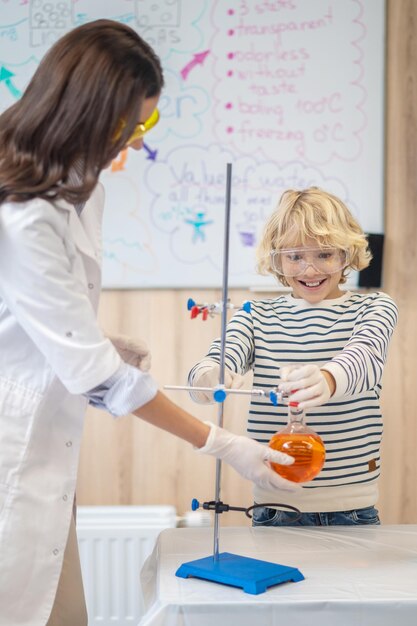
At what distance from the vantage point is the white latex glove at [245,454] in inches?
49.0

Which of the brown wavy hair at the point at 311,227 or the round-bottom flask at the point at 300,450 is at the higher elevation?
the brown wavy hair at the point at 311,227

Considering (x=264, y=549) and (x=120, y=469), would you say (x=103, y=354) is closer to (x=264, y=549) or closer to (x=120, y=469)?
(x=264, y=549)

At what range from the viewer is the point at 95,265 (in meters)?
1.28

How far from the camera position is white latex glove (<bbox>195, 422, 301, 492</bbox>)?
1.25 m

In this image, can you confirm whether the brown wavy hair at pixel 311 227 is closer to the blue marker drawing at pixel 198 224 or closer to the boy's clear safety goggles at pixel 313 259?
the boy's clear safety goggles at pixel 313 259

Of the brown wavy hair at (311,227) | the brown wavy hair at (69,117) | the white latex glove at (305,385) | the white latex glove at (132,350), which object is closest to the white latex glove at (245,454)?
the white latex glove at (305,385)

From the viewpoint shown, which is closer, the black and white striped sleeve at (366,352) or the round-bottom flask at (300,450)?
the round-bottom flask at (300,450)

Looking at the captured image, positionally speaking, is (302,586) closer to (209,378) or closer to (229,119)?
(209,378)

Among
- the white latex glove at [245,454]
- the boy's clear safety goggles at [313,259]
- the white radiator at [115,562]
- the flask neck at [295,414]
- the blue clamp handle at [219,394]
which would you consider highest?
the boy's clear safety goggles at [313,259]

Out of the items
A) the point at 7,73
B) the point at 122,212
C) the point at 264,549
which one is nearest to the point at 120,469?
the point at 122,212

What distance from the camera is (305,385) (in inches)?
54.3

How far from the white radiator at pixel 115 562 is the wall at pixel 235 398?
0.44 feet

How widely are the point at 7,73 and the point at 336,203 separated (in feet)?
4.18

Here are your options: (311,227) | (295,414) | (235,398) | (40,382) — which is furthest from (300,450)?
(235,398)
